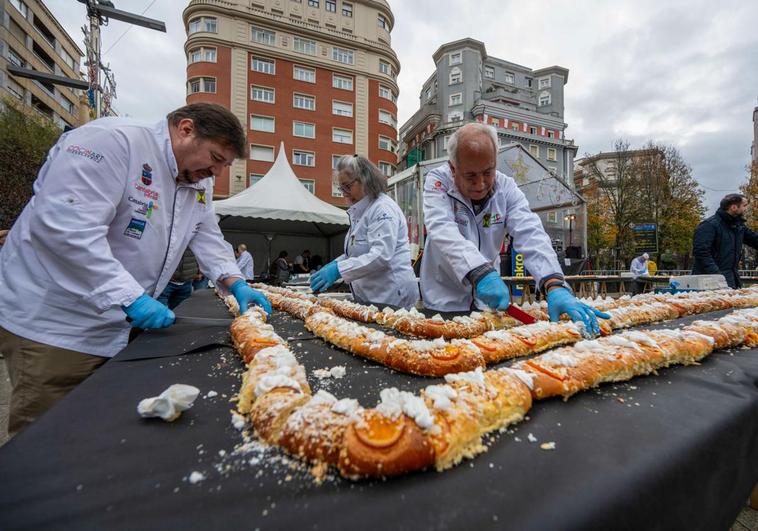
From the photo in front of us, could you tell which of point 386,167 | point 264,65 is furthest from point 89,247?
point 264,65

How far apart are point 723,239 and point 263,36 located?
2639 centimetres

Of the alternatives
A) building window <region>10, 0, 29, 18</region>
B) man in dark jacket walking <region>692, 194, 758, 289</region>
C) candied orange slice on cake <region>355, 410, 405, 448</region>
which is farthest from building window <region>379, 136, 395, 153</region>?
building window <region>10, 0, 29, 18</region>

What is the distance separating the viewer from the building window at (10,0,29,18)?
22641 mm

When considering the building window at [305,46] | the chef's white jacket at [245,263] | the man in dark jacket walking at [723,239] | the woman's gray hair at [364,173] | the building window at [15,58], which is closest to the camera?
the woman's gray hair at [364,173]

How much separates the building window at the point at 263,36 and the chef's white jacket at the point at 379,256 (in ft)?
82.7

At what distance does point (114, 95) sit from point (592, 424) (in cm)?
1560

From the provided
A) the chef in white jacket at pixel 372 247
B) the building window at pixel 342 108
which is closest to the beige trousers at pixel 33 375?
the chef in white jacket at pixel 372 247

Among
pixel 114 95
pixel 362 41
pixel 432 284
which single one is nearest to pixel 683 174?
pixel 362 41

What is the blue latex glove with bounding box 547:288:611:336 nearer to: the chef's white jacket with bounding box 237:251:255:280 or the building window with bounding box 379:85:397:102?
the chef's white jacket with bounding box 237:251:255:280

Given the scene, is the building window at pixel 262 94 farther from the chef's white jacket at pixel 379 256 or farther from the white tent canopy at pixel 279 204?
the chef's white jacket at pixel 379 256

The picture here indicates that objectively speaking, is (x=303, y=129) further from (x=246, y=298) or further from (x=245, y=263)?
(x=246, y=298)

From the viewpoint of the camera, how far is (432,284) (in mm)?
2566

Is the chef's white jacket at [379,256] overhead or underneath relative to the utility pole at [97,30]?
underneath

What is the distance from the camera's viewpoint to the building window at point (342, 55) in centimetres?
2430
